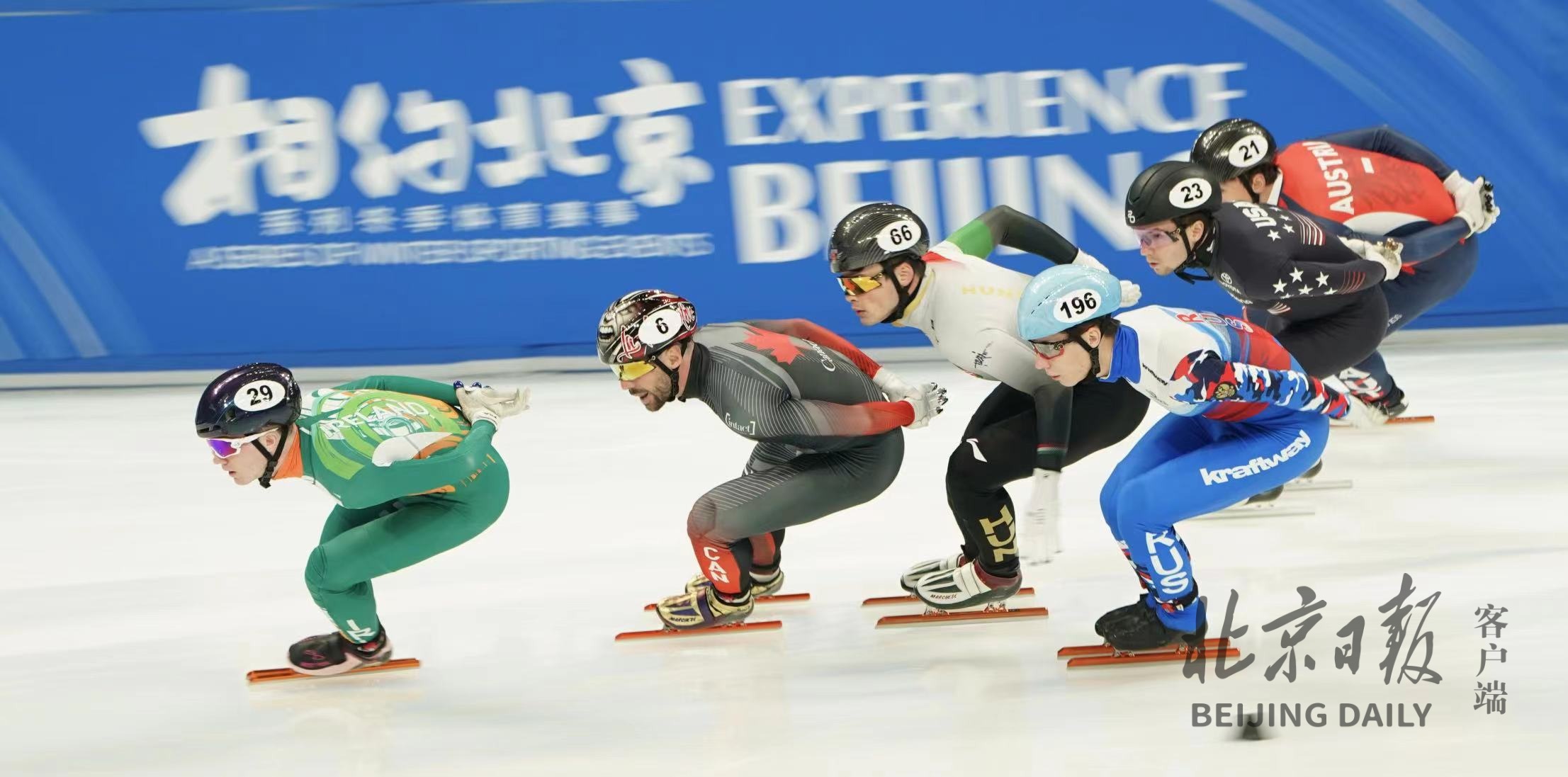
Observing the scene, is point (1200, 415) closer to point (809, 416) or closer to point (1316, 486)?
point (809, 416)

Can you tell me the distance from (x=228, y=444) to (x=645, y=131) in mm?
5197

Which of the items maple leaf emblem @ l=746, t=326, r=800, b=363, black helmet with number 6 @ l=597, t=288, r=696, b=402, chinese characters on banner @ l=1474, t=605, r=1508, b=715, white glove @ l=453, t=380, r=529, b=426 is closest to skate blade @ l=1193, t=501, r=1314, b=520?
chinese characters on banner @ l=1474, t=605, r=1508, b=715

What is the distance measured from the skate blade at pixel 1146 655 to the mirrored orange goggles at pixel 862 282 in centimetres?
125

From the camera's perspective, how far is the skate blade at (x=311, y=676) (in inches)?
182

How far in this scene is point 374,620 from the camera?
466 centimetres

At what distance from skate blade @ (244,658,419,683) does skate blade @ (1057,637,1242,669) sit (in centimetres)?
199

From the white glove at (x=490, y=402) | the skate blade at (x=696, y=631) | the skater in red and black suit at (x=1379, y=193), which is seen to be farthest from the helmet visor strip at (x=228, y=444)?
the skater in red and black suit at (x=1379, y=193)

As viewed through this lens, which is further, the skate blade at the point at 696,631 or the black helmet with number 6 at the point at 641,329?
the skate blade at the point at 696,631

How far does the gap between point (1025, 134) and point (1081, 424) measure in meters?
4.56

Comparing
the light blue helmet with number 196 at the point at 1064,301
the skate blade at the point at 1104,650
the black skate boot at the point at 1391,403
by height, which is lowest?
the skate blade at the point at 1104,650

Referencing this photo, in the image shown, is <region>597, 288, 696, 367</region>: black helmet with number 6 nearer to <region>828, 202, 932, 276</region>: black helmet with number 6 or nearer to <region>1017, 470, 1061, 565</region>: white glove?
<region>828, 202, 932, 276</region>: black helmet with number 6

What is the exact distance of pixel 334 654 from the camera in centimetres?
466

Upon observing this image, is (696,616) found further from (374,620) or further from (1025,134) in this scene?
(1025,134)

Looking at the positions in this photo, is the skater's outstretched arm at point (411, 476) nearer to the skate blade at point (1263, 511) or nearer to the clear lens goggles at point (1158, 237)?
the clear lens goggles at point (1158, 237)
